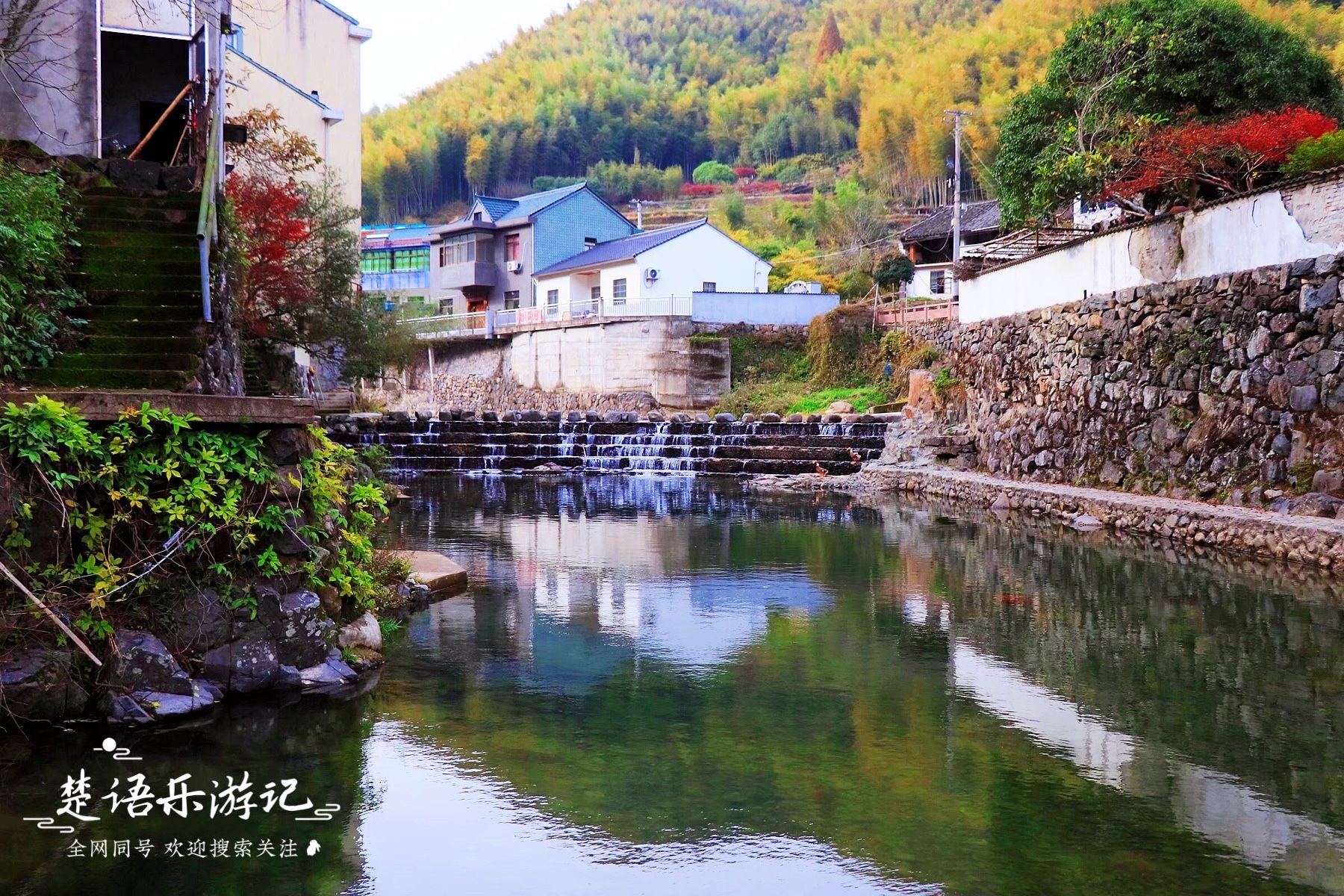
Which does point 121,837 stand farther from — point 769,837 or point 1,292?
point 1,292

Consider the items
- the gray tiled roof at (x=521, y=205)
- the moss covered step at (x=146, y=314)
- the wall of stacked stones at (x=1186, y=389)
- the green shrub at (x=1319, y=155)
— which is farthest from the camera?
the gray tiled roof at (x=521, y=205)

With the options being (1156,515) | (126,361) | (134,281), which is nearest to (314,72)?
(134,281)

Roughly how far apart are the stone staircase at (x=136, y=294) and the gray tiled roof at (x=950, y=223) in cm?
3332

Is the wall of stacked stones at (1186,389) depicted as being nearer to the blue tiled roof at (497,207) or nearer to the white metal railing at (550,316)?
the white metal railing at (550,316)

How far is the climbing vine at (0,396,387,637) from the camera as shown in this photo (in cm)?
618

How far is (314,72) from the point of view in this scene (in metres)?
32.6

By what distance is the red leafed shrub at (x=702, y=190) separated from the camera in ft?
269

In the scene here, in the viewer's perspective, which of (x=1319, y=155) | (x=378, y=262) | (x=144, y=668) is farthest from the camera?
(x=378, y=262)

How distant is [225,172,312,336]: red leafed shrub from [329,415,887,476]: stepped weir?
509 centimetres

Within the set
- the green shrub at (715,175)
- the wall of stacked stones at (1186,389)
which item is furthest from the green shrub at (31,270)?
the green shrub at (715,175)

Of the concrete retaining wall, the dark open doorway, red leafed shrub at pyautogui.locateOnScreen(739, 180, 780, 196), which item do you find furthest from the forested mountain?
the dark open doorway

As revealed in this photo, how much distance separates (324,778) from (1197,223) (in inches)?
551

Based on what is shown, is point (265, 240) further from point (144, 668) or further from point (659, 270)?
point (659, 270)

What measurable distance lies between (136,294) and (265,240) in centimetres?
978
